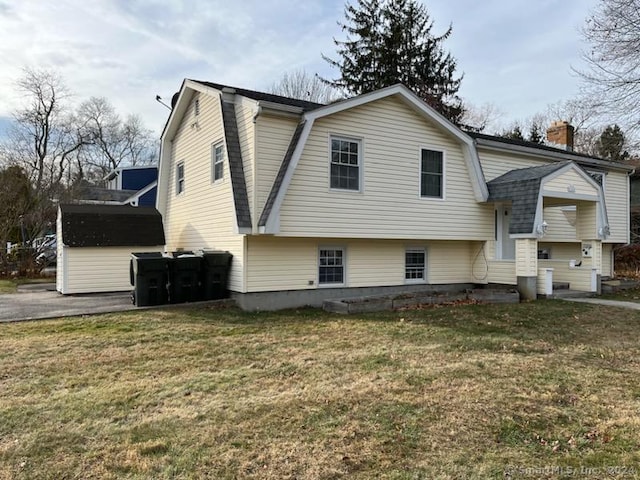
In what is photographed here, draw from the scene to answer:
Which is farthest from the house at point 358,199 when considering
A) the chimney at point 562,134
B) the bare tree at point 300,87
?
the bare tree at point 300,87

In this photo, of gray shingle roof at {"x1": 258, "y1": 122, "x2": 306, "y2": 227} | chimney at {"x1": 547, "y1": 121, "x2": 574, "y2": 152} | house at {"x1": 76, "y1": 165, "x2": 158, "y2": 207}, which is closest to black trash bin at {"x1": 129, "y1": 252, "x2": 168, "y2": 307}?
gray shingle roof at {"x1": 258, "y1": 122, "x2": 306, "y2": 227}

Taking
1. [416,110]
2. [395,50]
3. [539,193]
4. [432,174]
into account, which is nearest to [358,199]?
[432,174]

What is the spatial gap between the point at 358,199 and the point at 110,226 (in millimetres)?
7700

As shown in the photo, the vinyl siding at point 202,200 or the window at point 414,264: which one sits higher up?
the vinyl siding at point 202,200

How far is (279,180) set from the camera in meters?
9.79

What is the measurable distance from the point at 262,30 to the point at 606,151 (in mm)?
23003

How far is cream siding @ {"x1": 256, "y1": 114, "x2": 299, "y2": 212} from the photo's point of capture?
32.7 ft

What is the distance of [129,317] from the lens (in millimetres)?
8938

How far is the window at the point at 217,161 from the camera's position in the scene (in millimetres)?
11484

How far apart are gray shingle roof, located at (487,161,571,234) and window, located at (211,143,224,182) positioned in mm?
7621

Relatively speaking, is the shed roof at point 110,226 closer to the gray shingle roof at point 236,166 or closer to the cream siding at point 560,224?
the gray shingle roof at point 236,166

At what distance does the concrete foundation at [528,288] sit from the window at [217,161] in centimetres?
848

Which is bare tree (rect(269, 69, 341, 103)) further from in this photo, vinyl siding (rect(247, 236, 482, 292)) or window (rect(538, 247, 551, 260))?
vinyl siding (rect(247, 236, 482, 292))

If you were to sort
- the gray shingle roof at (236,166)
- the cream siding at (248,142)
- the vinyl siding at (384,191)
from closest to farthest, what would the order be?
the gray shingle roof at (236,166) → the cream siding at (248,142) → the vinyl siding at (384,191)
